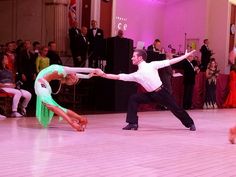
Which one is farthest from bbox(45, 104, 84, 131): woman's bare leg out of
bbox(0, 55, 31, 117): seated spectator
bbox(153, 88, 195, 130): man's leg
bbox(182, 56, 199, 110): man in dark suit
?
bbox(182, 56, 199, 110): man in dark suit

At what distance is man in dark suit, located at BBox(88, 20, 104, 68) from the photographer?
40.0 feet

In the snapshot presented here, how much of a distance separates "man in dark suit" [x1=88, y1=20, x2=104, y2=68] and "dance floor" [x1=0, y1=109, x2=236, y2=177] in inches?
170

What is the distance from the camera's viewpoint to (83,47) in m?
12.7

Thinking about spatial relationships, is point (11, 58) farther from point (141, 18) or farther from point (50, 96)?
point (141, 18)

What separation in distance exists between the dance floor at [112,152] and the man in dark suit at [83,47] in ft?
15.9

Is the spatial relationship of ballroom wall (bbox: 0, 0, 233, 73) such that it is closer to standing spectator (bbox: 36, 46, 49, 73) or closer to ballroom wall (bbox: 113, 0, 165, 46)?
ballroom wall (bbox: 113, 0, 165, 46)

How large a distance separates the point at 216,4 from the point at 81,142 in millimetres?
15169

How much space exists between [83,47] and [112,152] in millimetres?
7749

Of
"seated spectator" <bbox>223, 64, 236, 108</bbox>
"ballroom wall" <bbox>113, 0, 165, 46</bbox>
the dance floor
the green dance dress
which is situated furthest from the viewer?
"ballroom wall" <bbox>113, 0, 165, 46</bbox>

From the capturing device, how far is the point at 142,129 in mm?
7883

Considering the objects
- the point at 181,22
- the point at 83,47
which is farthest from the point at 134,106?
the point at 181,22

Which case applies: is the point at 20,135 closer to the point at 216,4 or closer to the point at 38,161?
the point at 38,161

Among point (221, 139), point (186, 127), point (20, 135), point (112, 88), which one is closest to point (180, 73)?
point (112, 88)

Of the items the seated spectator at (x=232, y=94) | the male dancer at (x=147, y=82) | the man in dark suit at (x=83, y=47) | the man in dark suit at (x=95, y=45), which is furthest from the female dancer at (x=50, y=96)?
the seated spectator at (x=232, y=94)
